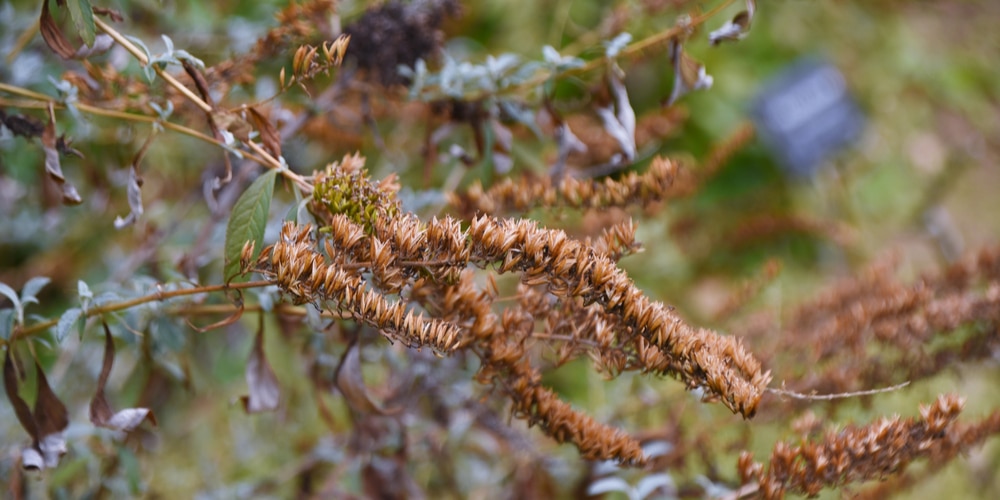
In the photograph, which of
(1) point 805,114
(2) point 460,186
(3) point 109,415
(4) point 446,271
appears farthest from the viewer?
(1) point 805,114

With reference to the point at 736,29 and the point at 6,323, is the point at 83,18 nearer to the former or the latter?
the point at 6,323

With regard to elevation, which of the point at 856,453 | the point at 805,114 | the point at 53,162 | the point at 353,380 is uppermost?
the point at 53,162

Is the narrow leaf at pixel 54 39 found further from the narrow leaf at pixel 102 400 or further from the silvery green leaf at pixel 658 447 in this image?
the silvery green leaf at pixel 658 447

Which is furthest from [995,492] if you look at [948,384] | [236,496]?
[236,496]

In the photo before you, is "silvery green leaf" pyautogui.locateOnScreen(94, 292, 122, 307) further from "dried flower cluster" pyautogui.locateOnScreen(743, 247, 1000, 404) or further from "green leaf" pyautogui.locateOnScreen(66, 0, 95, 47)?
"dried flower cluster" pyautogui.locateOnScreen(743, 247, 1000, 404)

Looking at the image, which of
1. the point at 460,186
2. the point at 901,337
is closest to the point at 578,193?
the point at 460,186

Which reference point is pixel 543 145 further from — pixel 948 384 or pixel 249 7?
pixel 948 384
